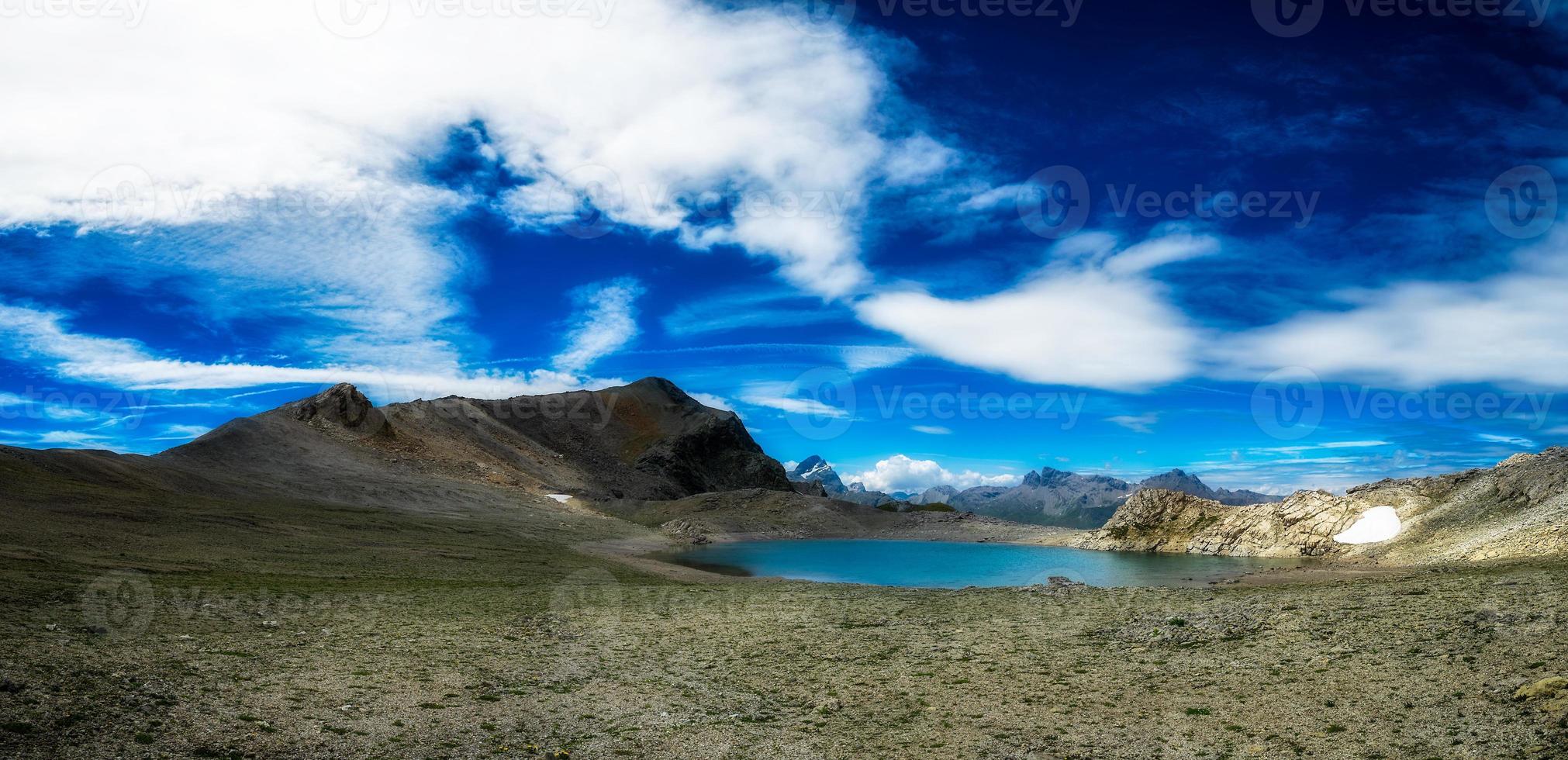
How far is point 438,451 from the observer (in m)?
136

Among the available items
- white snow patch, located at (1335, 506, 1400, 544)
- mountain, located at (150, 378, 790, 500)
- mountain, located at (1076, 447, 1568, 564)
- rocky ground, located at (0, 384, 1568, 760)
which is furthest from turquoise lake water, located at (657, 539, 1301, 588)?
mountain, located at (150, 378, 790, 500)

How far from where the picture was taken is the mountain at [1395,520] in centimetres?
4691

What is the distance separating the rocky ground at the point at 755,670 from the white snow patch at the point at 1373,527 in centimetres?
3615

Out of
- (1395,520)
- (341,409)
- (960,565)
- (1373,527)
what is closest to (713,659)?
(960,565)

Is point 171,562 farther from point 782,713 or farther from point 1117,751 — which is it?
point 1117,751

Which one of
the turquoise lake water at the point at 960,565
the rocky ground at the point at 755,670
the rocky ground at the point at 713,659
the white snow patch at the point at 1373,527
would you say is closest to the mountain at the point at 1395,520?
the white snow patch at the point at 1373,527

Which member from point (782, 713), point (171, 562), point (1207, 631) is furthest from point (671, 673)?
point (171, 562)

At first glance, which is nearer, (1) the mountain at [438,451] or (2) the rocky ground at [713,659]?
(2) the rocky ground at [713,659]

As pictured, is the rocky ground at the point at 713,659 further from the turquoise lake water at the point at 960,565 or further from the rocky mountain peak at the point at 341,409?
the rocky mountain peak at the point at 341,409

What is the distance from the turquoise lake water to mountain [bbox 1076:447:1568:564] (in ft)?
15.2

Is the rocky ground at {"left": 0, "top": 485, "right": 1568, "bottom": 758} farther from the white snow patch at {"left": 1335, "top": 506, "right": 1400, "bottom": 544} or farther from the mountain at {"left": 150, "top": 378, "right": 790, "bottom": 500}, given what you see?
the mountain at {"left": 150, "top": 378, "right": 790, "bottom": 500}

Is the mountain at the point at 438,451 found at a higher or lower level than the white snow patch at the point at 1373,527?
higher

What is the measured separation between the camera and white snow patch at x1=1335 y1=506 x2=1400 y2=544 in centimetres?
6275

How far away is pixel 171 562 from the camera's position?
32.4m
